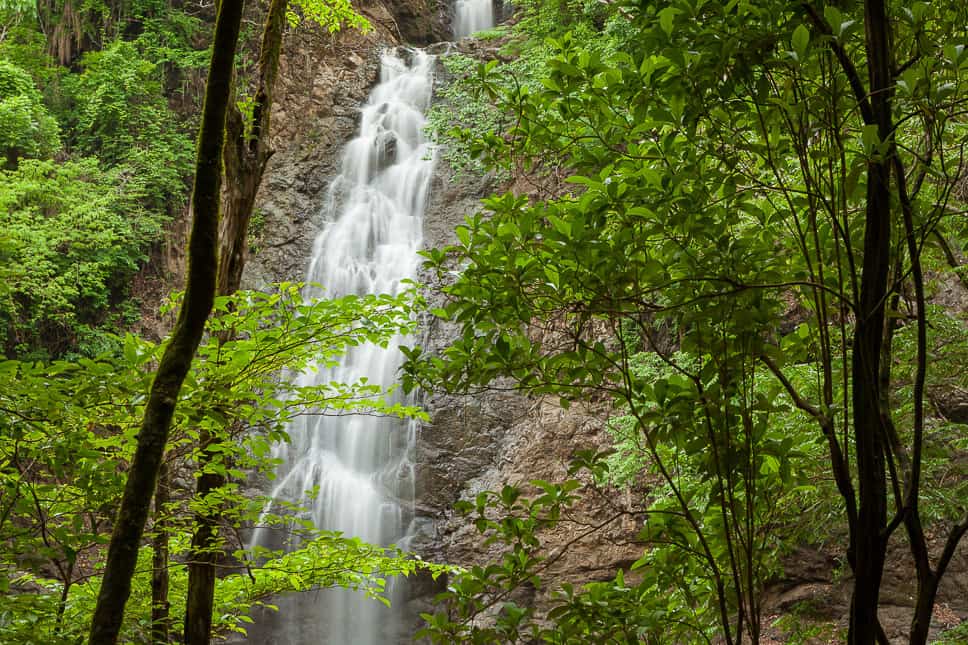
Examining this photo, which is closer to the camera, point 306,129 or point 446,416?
point 446,416

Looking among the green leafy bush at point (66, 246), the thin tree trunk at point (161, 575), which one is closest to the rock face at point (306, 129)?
the green leafy bush at point (66, 246)

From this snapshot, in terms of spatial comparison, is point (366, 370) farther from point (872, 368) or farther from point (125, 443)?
point (872, 368)

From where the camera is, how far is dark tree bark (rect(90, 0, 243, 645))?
6.48 feet

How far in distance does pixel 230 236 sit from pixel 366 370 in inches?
360

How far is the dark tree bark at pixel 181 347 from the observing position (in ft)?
6.48

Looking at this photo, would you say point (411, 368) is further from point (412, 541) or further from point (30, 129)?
point (30, 129)

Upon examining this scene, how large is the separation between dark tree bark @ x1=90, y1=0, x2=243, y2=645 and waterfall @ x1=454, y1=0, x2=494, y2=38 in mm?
21088

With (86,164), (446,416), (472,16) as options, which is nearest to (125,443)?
(446,416)

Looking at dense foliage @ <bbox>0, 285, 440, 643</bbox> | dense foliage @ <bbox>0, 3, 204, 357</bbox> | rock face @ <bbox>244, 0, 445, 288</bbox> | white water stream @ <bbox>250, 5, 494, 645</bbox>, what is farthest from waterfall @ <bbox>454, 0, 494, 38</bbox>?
dense foliage @ <bbox>0, 285, 440, 643</bbox>

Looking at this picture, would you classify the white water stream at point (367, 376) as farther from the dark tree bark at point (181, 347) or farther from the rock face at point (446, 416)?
the dark tree bark at point (181, 347)

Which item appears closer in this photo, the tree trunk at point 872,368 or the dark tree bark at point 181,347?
the tree trunk at point 872,368

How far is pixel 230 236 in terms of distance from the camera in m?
4.82

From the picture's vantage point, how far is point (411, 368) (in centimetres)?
202

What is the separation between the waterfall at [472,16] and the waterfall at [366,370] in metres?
3.18
